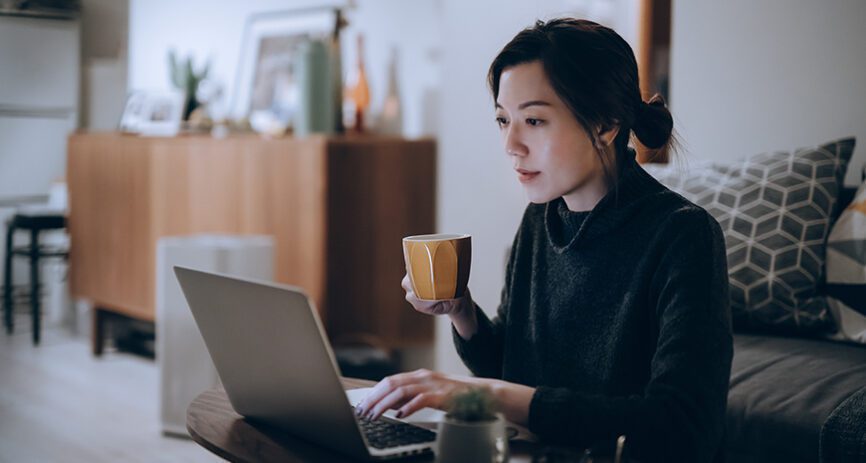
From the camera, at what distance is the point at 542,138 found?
1.24m

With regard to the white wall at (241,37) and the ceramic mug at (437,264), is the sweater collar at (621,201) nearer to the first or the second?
the ceramic mug at (437,264)

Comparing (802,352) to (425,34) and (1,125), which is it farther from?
(1,125)

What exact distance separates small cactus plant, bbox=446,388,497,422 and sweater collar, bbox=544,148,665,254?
16.8 inches

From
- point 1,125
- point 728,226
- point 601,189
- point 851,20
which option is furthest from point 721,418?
point 1,125

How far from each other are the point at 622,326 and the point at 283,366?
42 cm

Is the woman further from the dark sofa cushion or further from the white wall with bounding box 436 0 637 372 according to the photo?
the white wall with bounding box 436 0 637 372

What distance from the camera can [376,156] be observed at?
11.6ft

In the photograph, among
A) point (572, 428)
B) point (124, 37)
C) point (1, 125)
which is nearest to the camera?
point (572, 428)

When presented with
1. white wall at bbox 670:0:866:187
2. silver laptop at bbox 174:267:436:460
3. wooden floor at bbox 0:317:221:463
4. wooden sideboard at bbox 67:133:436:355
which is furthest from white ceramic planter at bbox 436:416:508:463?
wooden sideboard at bbox 67:133:436:355

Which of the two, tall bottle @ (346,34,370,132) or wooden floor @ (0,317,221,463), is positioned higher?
tall bottle @ (346,34,370,132)

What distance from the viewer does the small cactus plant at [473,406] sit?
0.91m

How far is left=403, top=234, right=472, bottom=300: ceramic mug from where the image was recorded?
1.15 m

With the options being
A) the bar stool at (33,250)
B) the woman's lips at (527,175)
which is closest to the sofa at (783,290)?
the woman's lips at (527,175)

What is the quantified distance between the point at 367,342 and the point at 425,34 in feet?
3.77
